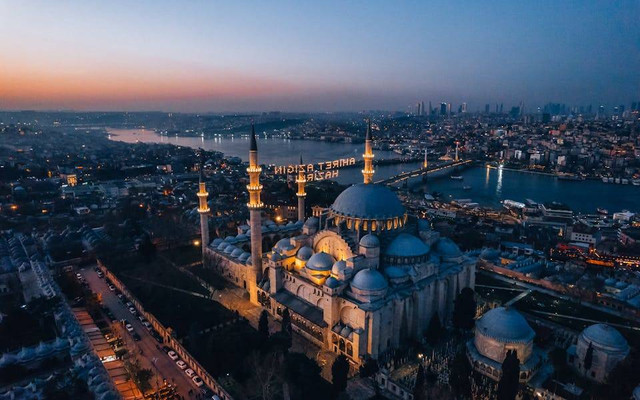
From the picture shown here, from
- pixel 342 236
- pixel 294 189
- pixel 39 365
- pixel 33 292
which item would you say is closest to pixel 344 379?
pixel 342 236

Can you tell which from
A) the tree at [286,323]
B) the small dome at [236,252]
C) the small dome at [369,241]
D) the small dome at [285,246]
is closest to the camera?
the tree at [286,323]

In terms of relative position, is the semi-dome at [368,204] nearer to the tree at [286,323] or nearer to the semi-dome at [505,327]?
the tree at [286,323]

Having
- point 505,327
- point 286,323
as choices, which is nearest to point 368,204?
point 286,323

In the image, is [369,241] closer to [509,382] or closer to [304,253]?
[304,253]

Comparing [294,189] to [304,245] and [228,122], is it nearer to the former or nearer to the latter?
[304,245]

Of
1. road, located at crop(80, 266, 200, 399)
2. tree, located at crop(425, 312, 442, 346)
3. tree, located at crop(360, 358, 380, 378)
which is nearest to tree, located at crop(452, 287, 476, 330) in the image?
tree, located at crop(425, 312, 442, 346)

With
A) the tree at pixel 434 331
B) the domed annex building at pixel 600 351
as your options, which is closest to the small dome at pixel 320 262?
the tree at pixel 434 331
